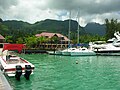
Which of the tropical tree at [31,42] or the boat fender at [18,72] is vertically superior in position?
the tropical tree at [31,42]

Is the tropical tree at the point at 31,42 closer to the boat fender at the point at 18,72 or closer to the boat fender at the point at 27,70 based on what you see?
the boat fender at the point at 27,70

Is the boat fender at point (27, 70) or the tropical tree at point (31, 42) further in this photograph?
the tropical tree at point (31, 42)

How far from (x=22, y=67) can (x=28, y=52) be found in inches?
2824

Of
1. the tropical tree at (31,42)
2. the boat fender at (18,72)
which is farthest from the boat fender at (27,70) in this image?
the tropical tree at (31,42)

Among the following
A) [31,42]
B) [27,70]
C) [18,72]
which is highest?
[31,42]

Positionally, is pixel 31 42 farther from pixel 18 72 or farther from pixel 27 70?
pixel 18 72

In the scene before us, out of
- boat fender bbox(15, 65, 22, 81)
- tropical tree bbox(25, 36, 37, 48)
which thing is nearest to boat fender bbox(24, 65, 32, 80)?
boat fender bbox(15, 65, 22, 81)

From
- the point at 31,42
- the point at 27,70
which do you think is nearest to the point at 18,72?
the point at 27,70

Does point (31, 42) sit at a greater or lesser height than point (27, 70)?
greater

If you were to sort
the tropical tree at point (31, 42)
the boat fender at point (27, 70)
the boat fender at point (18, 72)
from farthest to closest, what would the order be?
the tropical tree at point (31, 42) → the boat fender at point (27, 70) → the boat fender at point (18, 72)

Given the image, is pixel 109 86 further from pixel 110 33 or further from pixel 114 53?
pixel 110 33

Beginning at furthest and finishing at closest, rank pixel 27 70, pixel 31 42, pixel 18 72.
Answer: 1. pixel 31 42
2. pixel 27 70
3. pixel 18 72

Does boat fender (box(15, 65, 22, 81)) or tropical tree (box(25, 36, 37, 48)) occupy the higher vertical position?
tropical tree (box(25, 36, 37, 48))

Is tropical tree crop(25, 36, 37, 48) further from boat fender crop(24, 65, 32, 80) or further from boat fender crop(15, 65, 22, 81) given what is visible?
boat fender crop(15, 65, 22, 81)
